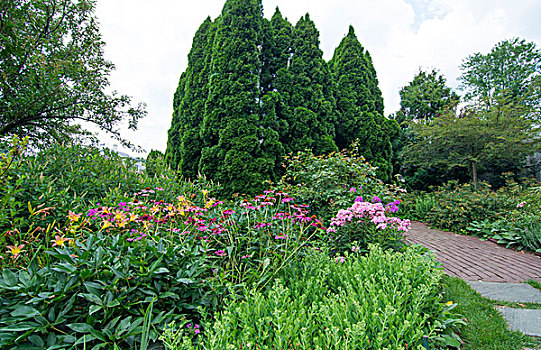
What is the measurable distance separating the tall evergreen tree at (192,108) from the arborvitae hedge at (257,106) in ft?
0.08

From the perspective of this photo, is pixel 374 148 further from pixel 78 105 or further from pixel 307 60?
pixel 78 105

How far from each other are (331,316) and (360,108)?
273 inches

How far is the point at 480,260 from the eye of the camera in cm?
372

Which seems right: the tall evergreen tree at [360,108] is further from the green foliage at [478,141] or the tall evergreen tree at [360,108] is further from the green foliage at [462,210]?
the green foliage at [478,141]

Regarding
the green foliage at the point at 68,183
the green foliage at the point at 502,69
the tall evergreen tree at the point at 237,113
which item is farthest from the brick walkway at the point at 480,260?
the green foliage at the point at 502,69

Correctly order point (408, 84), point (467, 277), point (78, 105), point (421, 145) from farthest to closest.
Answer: point (408, 84), point (421, 145), point (78, 105), point (467, 277)

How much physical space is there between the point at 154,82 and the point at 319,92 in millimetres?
4022

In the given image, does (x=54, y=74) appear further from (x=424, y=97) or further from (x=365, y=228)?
(x=424, y=97)

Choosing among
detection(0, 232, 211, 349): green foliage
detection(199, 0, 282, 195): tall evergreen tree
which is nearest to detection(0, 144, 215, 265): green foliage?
detection(0, 232, 211, 349): green foliage

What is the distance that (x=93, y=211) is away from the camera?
1.82m

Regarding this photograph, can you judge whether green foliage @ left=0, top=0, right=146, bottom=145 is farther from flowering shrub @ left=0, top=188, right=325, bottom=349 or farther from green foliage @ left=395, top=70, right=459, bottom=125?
green foliage @ left=395, top=70, right=459, bottom=125

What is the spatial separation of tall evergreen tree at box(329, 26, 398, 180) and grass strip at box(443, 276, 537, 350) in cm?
456

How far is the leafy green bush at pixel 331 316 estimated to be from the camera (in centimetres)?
107

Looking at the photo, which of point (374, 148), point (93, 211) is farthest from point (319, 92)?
point (93, 211)
